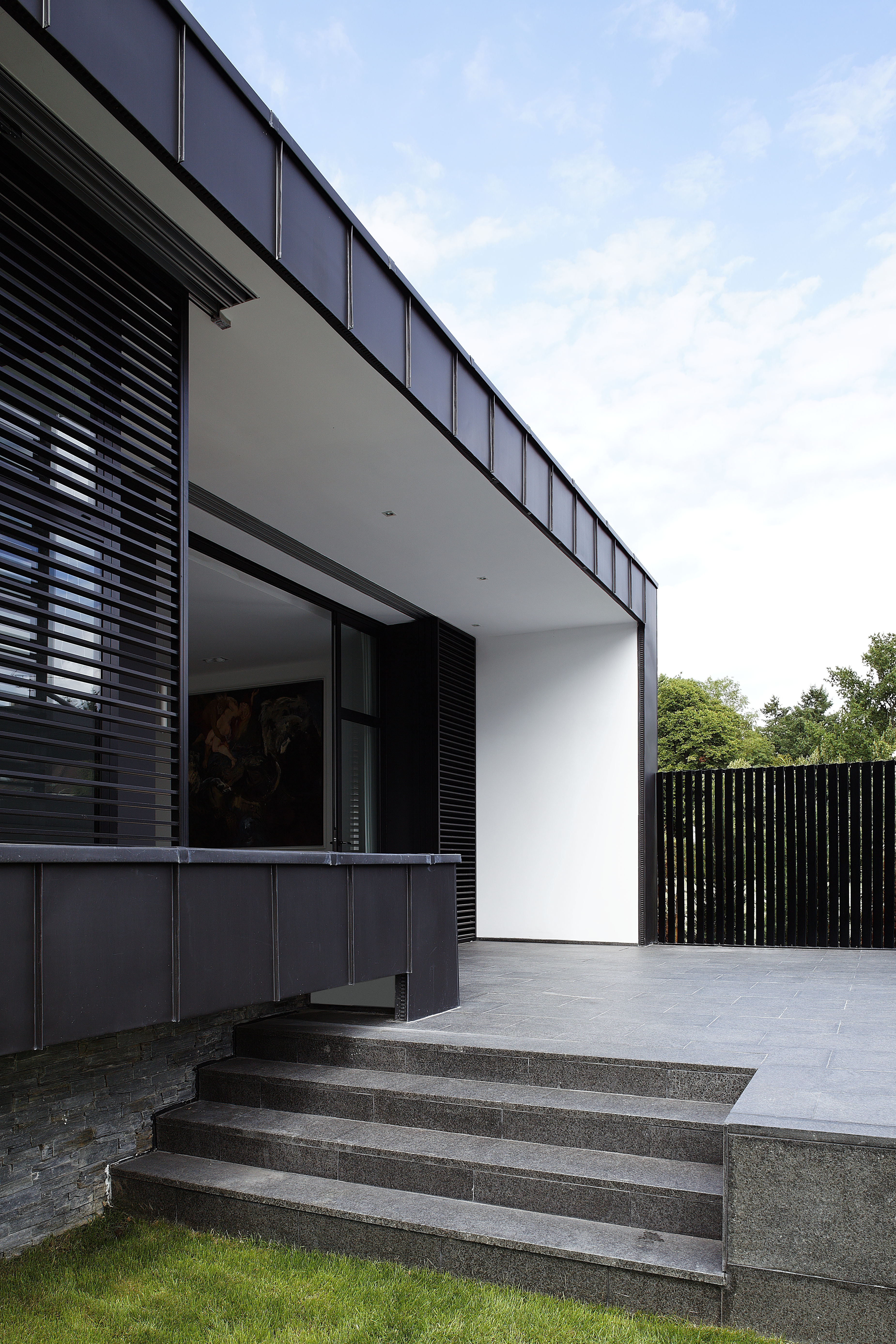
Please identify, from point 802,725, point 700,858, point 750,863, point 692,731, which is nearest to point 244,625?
point 700,858

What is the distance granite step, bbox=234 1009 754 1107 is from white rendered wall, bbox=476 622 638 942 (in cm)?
567

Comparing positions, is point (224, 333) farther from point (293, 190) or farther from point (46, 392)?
point (46, 392)

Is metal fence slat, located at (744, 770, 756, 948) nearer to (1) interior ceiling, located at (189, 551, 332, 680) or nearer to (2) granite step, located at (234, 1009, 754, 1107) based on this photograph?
(1) interior ceiling, located at (189, 551, 332, 680)

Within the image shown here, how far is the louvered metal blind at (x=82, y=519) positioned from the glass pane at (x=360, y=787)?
571 cm

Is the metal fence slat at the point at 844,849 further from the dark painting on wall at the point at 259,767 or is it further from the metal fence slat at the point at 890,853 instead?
the dark painting on wall at the point at 259,767

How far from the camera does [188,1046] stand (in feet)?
16.7

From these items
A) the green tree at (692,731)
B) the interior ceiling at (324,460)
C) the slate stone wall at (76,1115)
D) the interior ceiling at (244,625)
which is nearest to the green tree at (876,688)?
the green tree at (692,731)

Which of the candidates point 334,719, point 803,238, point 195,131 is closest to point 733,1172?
point 195,131

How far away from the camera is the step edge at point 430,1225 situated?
3242mm

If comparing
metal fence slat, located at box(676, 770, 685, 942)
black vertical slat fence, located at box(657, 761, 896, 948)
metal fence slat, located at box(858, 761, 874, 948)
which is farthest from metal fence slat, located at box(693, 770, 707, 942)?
metal fence slat, located at box(858, 761, 874, 948)

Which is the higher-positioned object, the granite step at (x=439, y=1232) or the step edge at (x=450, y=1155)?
the step edge at (x=450, y=1155)

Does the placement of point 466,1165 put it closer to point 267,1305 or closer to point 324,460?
point 267,1305

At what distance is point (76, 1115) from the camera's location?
4.35 metres

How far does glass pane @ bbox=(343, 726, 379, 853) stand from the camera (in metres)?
10.2
